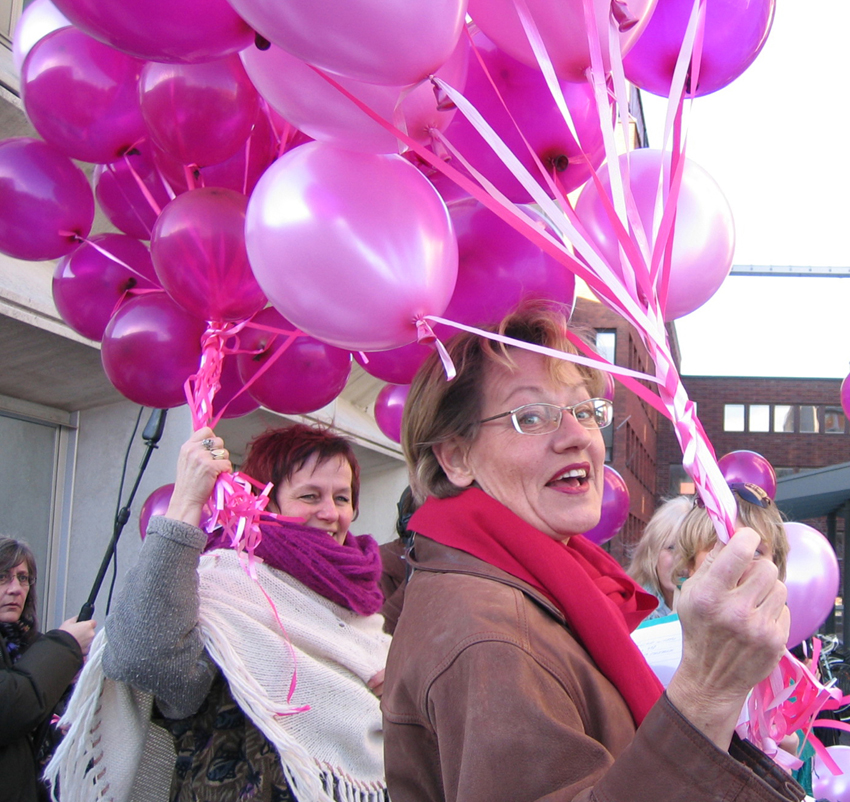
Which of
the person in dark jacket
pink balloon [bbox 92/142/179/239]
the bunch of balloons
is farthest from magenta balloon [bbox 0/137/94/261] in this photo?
the person in dark jacket

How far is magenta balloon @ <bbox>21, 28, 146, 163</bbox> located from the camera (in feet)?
6.69

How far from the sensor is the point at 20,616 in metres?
2.90

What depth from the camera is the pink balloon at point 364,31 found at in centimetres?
107

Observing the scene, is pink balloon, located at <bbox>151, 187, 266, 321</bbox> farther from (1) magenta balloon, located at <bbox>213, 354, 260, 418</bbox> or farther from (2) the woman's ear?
(2) the woman's ear

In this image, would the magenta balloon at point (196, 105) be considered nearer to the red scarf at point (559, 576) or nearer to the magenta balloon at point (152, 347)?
the magenta balloon at point (152, 347)

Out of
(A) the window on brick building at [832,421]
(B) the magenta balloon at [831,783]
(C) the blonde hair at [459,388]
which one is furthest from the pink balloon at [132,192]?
(A) the window on brick building at [832,421]

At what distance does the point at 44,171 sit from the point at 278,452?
1.04 m

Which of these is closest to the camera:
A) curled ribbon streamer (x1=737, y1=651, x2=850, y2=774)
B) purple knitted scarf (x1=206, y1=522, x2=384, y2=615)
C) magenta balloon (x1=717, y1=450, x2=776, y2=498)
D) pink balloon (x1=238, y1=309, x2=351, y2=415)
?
curled ribbon streamer (x1=737, y1=651, x2=850, y2=774)

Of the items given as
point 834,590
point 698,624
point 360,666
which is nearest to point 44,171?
point 360,666

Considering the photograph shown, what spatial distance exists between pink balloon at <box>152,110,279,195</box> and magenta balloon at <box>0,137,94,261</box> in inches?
11.2

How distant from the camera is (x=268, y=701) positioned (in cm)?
193

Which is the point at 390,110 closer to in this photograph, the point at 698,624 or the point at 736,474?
the point at 698,624

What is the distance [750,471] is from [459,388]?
4.17 m

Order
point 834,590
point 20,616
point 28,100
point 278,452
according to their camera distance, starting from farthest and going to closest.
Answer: point 834,590 < point 20,616 < point 278,452 < point 28,100
